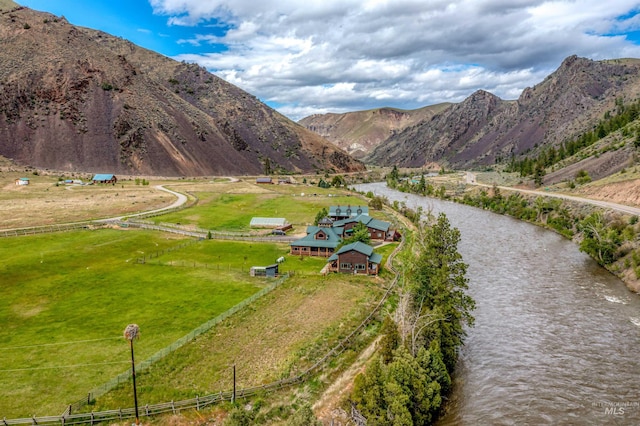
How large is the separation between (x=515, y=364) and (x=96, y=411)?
29981 mm

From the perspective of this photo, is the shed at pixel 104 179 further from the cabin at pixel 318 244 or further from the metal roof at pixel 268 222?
the cabin at pixel 318 244

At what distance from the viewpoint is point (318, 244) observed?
62625 millimetres

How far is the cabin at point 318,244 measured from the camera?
62.7 m

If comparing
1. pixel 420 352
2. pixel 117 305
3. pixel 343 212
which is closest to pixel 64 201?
pixel 343 212

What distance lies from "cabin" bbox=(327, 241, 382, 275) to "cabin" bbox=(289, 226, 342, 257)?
25.2 feet

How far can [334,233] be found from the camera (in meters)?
67.0

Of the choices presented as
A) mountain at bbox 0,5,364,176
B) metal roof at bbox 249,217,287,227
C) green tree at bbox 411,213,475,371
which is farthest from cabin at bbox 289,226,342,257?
mountain at bbox 0,5,364,176

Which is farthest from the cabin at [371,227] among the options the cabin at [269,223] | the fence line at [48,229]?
the fence line at [48,229]

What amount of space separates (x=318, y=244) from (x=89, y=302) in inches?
1208

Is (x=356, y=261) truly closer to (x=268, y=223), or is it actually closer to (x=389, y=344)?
(x=389, y=344)

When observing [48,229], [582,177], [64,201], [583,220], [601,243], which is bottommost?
[601,243]

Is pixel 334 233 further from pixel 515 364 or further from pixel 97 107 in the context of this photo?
pixel 97 107

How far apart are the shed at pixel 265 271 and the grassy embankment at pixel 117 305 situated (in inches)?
53.4

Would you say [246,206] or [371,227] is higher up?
[246,206]
